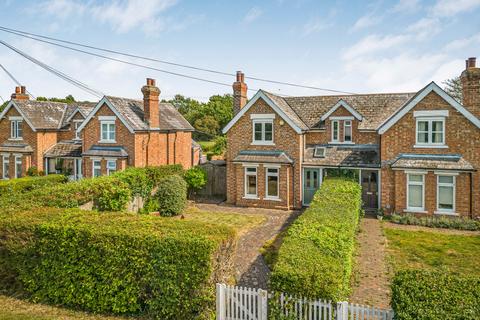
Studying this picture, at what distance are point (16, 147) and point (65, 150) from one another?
4832 millimetres

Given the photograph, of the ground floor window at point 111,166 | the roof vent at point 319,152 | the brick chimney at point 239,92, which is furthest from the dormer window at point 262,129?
the ground floor window at point 111,166

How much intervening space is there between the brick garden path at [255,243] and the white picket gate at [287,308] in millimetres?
3175

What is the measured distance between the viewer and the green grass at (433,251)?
14.8 m

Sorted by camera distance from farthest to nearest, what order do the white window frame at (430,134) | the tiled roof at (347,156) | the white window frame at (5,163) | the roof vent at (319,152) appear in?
the white window frame at (5,163) < the roof vent at (319,152) < the tiled roof at (347,156) < the white window frame at (430,134)

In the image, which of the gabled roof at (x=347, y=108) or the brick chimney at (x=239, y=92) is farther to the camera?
the brick chimney at (x=239, y=92)

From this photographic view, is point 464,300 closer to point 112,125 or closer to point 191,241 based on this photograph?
point 191,241

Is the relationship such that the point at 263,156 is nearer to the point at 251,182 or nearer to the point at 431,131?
the point at 251,182

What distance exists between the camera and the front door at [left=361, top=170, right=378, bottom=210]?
971 inches

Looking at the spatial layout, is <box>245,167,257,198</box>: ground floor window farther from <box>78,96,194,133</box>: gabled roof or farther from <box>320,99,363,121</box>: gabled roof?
<box>78,96,194,133</box>: gabled roof

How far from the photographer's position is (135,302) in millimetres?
A: 10727

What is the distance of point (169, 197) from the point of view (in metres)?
24.2

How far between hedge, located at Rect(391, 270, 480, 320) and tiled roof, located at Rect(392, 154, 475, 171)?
14.4 meters

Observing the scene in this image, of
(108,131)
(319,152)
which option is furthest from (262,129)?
(108,131)

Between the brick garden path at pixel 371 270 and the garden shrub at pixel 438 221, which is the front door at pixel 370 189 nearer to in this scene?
the garden shrub at pixel 438 221
